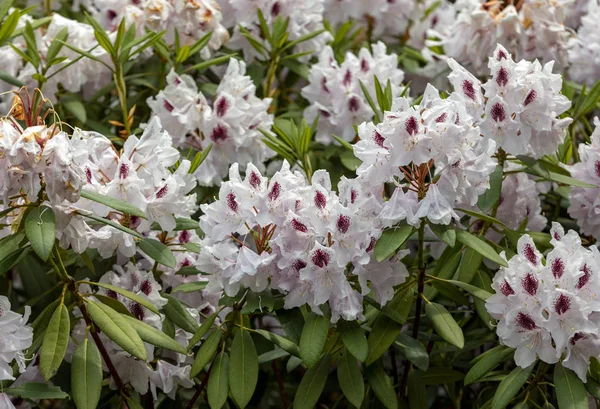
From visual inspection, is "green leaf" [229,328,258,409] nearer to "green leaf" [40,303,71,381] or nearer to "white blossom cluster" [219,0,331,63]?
"green leaf" [40,303,71,381]

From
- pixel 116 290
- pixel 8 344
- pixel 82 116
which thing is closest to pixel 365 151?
pixel 116 290

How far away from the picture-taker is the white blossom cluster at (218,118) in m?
1.97

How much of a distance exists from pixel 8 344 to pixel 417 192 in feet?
2.29

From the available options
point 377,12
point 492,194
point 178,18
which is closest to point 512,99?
point 492,194

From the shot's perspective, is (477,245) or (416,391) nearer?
(477,245)

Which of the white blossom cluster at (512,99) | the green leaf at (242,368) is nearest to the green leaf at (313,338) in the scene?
the green leaf at (242,368)

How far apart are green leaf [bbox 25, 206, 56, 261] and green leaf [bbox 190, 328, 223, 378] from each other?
1.11 ft

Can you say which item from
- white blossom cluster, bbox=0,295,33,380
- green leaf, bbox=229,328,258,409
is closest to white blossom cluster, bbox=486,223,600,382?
green leaf, bbox=229,328,258,409

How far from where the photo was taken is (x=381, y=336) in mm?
1622

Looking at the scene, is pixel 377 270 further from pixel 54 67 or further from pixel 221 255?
pixel 54 67

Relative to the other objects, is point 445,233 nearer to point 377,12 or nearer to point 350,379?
point 350,379

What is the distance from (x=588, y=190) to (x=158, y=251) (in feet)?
2.75

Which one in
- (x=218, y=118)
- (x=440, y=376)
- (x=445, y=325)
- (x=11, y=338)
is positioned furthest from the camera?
(x=218, y=118)

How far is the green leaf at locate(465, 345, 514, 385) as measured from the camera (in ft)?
5.29
